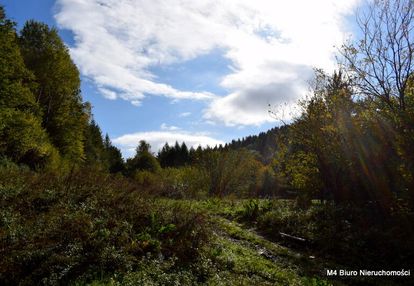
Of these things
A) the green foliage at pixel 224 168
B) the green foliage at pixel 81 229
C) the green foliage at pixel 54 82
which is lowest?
the green foliage at pixel 81 229

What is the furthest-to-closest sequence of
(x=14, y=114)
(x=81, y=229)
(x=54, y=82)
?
(x=54, y=82)
(x=14, y=114)
(x=81, y=229)

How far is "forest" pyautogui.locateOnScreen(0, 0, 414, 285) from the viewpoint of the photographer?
7.78 meters

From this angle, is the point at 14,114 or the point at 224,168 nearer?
the point at 14,114

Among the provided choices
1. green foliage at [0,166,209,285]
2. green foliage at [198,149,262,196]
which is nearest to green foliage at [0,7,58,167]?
green foliage at [0,166,209,285]

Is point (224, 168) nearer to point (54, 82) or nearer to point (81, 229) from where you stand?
point (54, 82)

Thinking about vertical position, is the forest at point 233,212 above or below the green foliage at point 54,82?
below

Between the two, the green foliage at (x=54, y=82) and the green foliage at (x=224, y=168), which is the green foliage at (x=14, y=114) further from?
the green foliage at (x=224, y=168)

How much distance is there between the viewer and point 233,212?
22.2 metres

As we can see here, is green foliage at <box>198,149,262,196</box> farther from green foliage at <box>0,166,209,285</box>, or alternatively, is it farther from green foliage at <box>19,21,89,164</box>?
→ green foliage at <box>0,166,209,285</box>

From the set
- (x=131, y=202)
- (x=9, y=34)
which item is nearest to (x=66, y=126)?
(x=9, y=34)

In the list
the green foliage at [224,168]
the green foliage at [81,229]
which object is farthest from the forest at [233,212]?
the green foliage at [224,168]

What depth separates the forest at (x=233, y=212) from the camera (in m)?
7.78

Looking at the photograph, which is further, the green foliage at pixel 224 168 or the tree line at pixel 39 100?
the green foliage at pixel 224 168

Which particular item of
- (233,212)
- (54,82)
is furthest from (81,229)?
(54,82)
